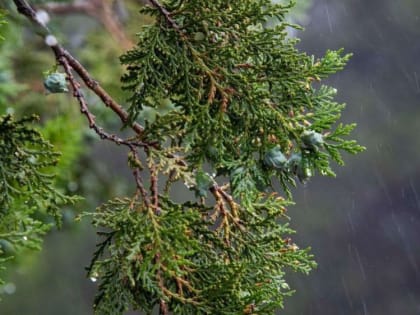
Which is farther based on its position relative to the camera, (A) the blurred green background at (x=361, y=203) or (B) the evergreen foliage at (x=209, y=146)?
(A) the blurred green background at (x=361, y=203)

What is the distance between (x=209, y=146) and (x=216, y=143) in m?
0.01

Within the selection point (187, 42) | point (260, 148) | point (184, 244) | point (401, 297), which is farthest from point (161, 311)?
point (401, 297)

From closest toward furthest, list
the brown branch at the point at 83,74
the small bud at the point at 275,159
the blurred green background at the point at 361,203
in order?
the small bud at the point at 275,159
the brown branch at the point at 83,74
the blurred green background at the point at 361,203

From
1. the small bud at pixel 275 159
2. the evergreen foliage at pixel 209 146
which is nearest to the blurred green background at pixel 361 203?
the evergreen foliage at pixel 209 146

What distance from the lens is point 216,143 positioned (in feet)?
4.11

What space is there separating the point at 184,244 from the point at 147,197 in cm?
14

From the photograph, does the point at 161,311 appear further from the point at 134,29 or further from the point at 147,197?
the point at 134,29

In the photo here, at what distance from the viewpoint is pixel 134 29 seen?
3.71 m

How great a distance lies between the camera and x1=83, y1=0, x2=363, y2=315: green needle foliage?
125cm

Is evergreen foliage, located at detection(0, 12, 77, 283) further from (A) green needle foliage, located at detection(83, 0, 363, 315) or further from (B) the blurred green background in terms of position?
(B) the blurred green background

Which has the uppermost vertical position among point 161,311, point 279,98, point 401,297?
point 401,297

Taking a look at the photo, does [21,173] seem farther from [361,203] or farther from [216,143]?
[361,203]

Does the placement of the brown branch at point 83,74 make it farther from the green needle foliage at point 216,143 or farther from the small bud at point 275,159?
the small bud at point 275,159

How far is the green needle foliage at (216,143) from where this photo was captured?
125 cm
